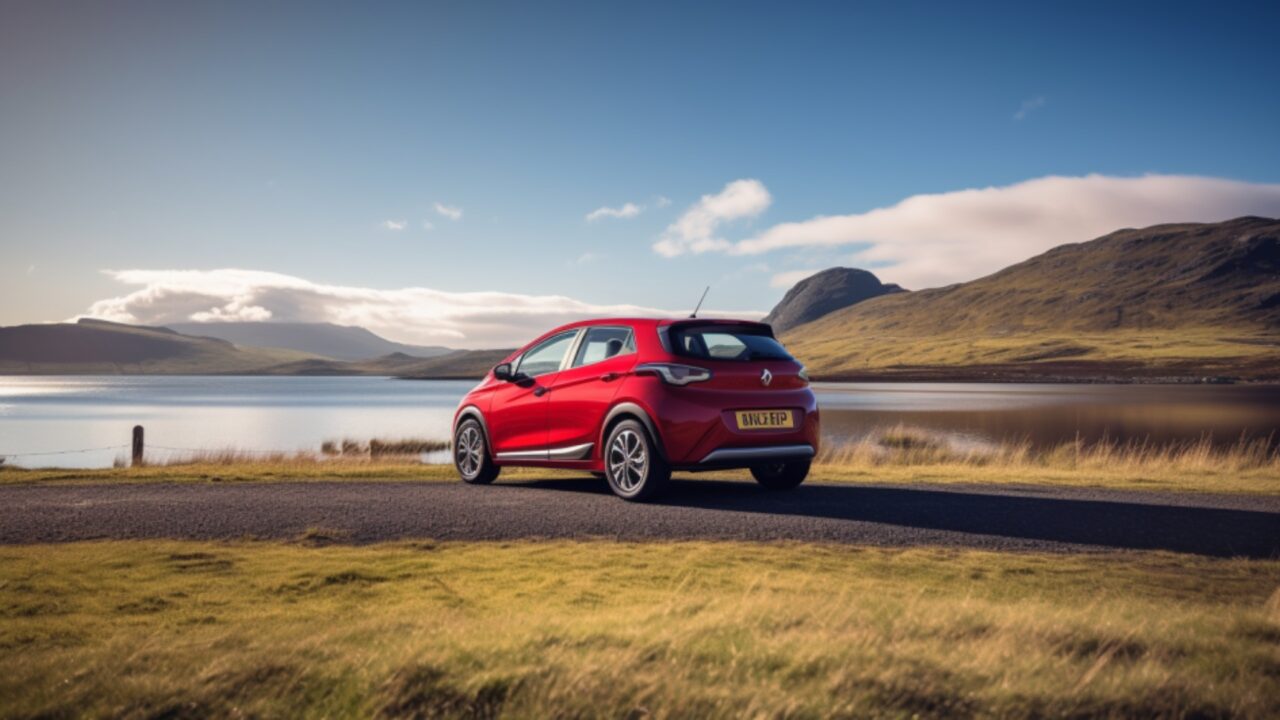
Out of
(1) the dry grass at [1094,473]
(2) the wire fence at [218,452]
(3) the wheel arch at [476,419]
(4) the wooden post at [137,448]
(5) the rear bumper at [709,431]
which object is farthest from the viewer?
(2) the wire fence at [218,452]

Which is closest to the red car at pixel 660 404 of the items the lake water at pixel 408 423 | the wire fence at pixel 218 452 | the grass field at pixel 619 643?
the grass field at pixel 619 643

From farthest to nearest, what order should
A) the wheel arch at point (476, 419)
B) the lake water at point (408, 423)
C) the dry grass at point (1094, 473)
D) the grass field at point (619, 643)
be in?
1. the lake water at point (408, 423)
2. the dry grass at point (1094, 473)
3. the wheel arch at point (476, 419)
4. the grass field at point (619, 643)

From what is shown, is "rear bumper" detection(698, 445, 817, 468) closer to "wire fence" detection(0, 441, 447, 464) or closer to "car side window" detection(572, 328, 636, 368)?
"car side window" detection(572, 328, 636, 368)

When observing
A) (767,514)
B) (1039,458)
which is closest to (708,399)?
(767,514)

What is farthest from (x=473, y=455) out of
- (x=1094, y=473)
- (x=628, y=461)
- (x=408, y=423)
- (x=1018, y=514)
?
(x=408, y=423)

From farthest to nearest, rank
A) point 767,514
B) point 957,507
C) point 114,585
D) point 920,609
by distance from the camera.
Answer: point 957,507, point 767,514, point 114,585, point 920,609

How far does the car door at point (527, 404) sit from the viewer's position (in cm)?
1199

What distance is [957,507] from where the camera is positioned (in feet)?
35.4

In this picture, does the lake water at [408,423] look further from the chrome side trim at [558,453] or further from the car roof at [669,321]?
the car roof at [669,321]

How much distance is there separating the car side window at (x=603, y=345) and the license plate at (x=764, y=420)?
1471mm

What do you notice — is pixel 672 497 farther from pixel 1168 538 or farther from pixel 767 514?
pixel 1168 538

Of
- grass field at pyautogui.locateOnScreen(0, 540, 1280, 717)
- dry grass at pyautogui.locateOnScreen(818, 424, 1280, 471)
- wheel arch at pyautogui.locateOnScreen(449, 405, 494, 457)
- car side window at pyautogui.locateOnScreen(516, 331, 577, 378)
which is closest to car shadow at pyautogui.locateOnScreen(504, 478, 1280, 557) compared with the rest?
wheel arch at pyautogui.locateOnScreen(449, 405, 494, 457)

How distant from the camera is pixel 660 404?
1030 centimetres

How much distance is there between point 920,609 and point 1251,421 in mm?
46640
